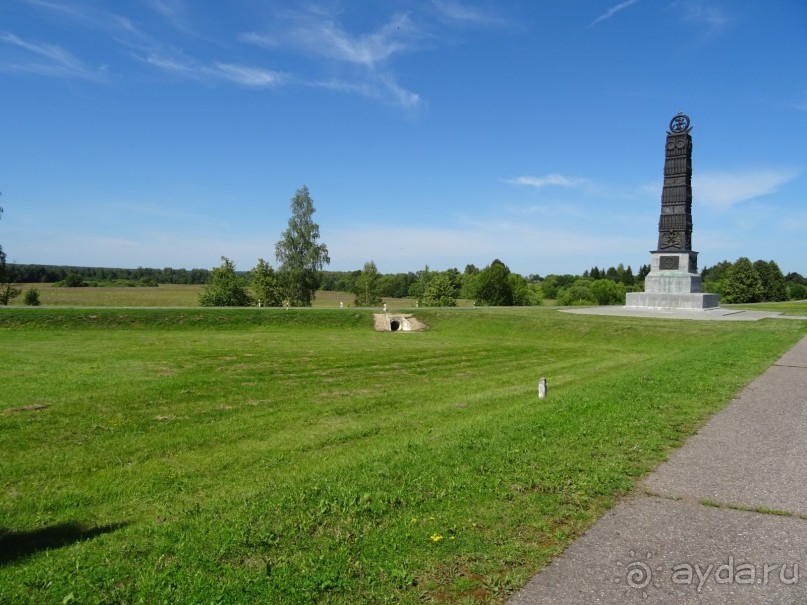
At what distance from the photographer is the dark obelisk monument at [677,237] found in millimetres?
45312

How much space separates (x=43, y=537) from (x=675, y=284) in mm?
48340

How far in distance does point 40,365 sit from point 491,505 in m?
20.3

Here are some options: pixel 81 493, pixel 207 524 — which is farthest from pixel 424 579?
pixel 81 493

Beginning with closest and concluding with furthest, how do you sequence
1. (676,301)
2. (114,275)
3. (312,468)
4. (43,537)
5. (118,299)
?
(43,537) < (312,468) < (676,301) < (118,299) < (114,275)

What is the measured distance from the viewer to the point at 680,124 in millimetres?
46406

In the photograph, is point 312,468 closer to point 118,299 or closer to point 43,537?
point 43,537

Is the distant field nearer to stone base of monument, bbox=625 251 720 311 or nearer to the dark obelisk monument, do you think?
stone base of monument, bbox=625 251 720 311

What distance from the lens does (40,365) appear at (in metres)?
20.0

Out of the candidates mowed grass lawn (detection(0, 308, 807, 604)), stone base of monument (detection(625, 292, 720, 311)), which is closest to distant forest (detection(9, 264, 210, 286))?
stone base of monument (detection(625, 292, 720, 311))

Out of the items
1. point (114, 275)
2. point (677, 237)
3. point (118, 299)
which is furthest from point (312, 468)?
point (114, 275)

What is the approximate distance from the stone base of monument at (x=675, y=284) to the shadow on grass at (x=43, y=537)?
153ft

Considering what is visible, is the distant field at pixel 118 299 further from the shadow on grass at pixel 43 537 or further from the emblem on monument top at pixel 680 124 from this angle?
the shadow on grass at pixel 43 537

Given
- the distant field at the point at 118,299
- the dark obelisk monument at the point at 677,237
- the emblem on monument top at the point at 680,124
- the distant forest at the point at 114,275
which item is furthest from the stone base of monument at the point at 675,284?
the distant forest at the point at 114,275

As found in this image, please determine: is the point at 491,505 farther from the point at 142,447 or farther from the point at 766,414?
the point at 142,447
